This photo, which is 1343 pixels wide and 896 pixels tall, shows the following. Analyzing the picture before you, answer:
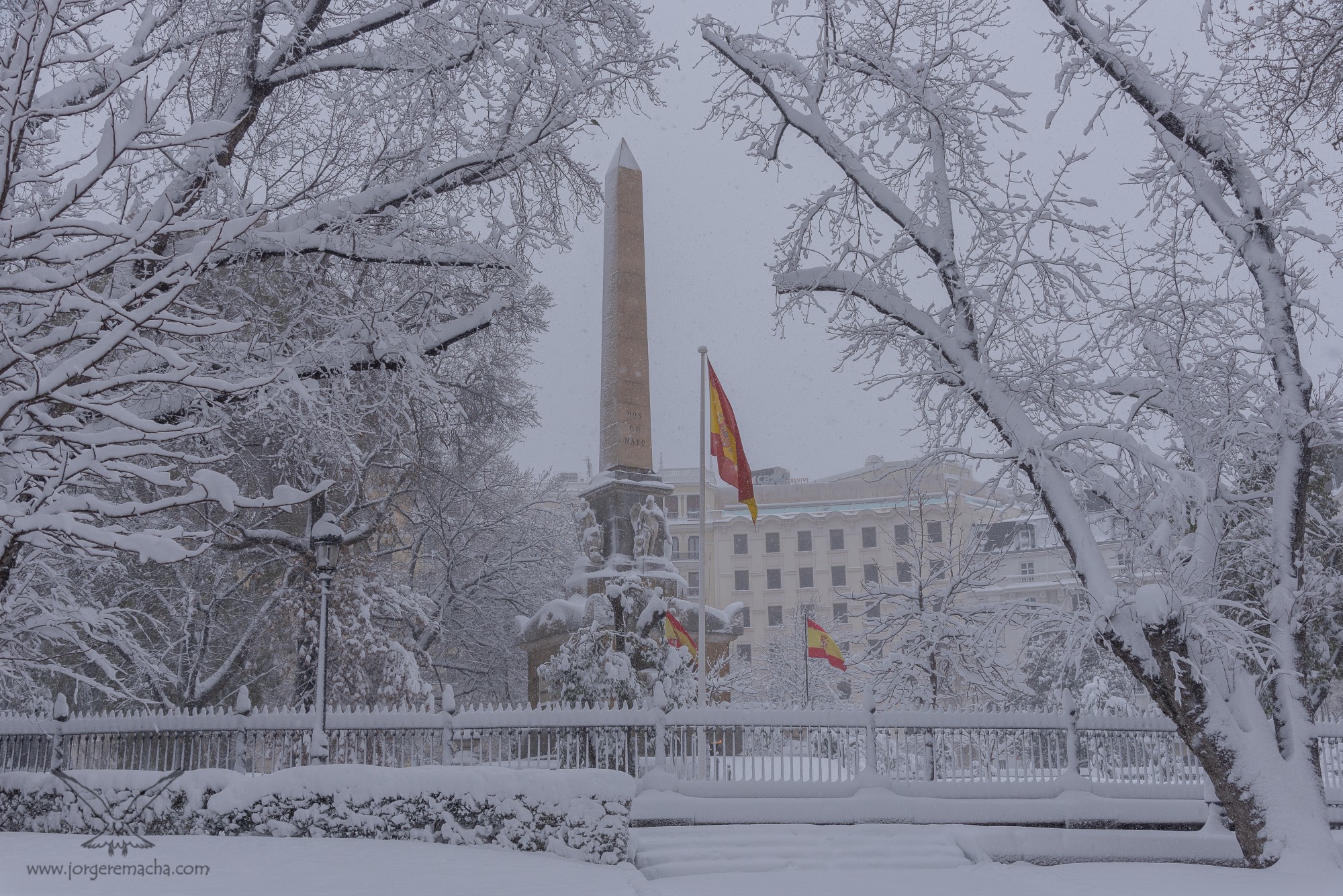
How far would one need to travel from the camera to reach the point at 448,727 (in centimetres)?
1395

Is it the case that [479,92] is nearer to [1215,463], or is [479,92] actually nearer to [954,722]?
[1215,463]

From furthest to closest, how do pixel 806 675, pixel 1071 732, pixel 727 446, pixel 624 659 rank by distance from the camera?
pixel 806 675 < pixel 624 659 < pixel 727 446 < pixel 1071 732

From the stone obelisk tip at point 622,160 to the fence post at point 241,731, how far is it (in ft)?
45.4

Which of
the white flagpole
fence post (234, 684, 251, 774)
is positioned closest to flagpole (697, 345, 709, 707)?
the white flagpole

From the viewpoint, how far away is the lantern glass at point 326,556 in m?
11.8

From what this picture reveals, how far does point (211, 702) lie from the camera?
21078 mm

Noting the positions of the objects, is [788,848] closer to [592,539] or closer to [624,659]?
[624,659]

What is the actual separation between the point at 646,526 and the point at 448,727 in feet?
27.4

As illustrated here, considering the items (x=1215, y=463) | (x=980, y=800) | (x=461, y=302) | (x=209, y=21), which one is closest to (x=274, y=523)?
(x=461, y=302)

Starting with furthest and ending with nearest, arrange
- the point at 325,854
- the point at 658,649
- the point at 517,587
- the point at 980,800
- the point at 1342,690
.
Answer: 1. the point at 1342,690
2. the point at 517,587
3. the point at 658,649
4. the point at 980,800
5. the point at 325,854

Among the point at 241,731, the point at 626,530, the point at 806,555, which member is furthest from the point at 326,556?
the point at 806,555

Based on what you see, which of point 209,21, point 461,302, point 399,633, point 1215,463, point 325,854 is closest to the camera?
point 325,854

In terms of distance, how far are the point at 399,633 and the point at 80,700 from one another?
266 inches

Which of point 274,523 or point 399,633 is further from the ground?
point 274,523
